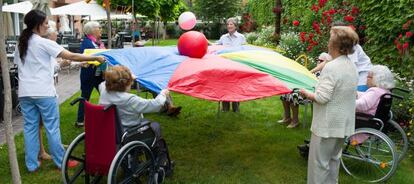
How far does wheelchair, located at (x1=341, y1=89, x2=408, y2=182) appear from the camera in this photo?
12.7 feet

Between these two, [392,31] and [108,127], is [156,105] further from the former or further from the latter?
[392,31]

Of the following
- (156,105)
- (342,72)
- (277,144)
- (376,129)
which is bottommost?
(277,144)

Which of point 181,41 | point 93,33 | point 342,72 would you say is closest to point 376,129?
point 342,72

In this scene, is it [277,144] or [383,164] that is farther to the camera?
[277,144]

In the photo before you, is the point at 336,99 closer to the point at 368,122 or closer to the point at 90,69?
the point at 368,122

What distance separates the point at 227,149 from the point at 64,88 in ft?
17.6

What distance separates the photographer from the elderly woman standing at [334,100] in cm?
316

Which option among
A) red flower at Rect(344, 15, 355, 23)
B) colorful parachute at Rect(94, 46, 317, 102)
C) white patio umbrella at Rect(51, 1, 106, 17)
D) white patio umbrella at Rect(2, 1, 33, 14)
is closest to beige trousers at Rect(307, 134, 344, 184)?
colorful parachute at Rect(94, 46, 317, 102)

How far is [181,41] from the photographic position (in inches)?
174

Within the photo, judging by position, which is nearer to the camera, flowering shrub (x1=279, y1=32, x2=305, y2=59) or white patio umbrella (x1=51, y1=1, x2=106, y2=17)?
flowering shrub (x1=279, y1=32, x2=305, y2=59)

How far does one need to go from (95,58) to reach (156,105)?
0.82 metres

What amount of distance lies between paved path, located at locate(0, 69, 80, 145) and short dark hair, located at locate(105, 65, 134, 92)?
2457 millimetres

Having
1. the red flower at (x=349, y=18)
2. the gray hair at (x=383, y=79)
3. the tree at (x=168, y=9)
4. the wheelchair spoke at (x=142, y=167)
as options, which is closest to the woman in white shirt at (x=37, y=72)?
the wheelchair spoke at (x=142, y=167)

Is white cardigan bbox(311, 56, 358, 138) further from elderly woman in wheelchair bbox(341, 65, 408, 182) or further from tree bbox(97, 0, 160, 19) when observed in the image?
tree bbox(97, 0, 160, 19)
